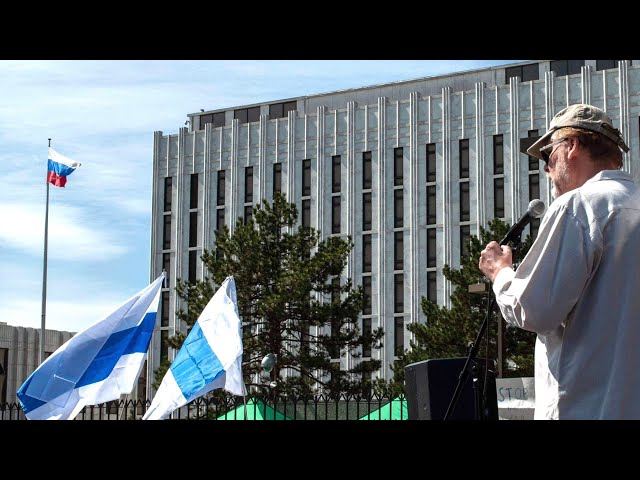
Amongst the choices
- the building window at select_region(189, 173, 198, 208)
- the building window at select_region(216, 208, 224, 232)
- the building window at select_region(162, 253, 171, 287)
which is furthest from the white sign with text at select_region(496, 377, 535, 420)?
the building window at select_region(162, 253, 171, 287)

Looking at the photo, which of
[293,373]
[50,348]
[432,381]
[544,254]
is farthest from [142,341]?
[50,348]

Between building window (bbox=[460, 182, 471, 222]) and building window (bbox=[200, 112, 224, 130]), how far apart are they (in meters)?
19.8

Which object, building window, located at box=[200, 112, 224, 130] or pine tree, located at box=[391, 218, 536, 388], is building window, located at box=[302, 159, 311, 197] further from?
pine tree, located at box=[391, 218, 536, 388]

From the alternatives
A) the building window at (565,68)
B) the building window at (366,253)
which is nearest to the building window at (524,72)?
the building window at (565,68)

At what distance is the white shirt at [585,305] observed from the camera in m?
2.78

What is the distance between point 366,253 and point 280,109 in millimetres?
13036

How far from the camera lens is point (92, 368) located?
14.4 m

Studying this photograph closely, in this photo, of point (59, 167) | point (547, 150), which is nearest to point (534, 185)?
point (59, 167)

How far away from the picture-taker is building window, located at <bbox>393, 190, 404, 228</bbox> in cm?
6319

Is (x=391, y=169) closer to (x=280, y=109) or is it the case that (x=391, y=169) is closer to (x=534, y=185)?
(x=534, y=185)

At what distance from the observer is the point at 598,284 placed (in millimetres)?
2846
